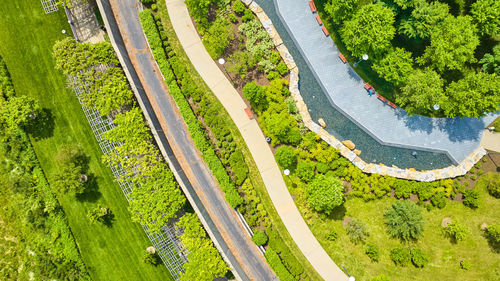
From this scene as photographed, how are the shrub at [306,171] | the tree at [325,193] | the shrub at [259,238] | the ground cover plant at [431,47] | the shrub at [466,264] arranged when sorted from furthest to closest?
1. the shrub at [259,238]
2. the shrub at [306,171]
3. the shrub at [466,264]
4. the tree at [325,193]
5. the ground cover plant at [431,47]


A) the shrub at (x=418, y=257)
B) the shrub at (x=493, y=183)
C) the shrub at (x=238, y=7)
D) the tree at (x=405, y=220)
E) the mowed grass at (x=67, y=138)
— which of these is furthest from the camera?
the mowed grass at (x=67, y=138)

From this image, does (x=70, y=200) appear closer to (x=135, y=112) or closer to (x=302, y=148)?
(x=135, y=112)

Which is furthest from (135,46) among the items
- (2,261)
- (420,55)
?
(420,55)

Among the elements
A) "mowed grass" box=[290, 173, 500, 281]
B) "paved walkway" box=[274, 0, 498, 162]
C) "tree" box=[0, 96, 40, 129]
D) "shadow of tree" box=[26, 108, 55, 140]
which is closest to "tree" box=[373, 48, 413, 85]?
"paved walkway" box=[274, 0, 498, 162]

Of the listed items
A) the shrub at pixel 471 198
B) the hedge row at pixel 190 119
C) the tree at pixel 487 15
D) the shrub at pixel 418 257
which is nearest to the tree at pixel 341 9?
the tree at pixel 487 15

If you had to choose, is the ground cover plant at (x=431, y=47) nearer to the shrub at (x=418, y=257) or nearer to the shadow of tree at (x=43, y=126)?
the shrub at (x=418, y=257)

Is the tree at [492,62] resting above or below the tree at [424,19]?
below
